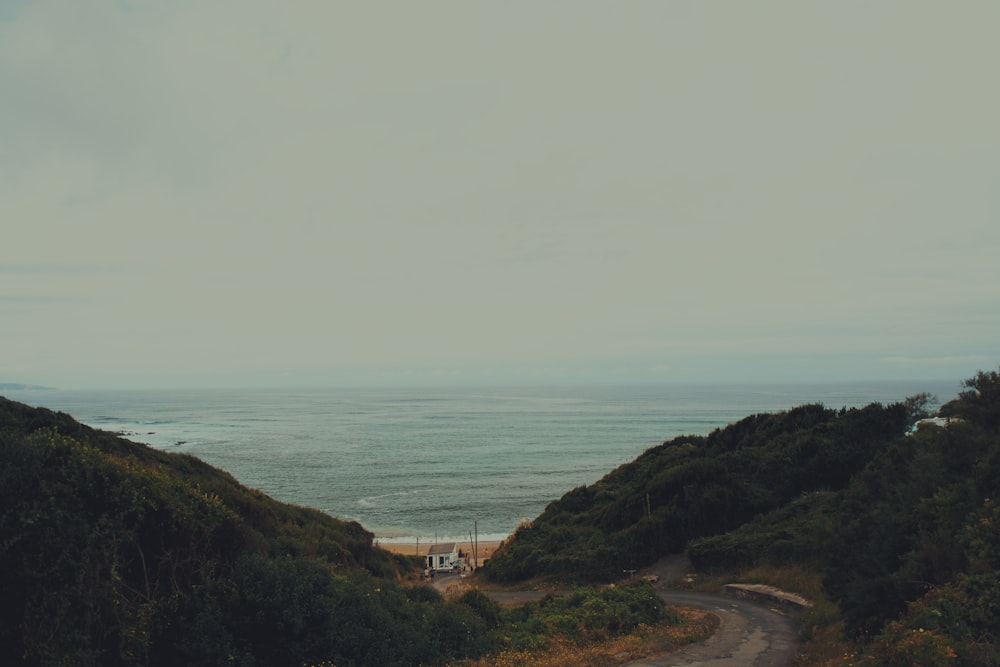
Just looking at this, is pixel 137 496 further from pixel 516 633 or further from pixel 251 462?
pixel 251 462

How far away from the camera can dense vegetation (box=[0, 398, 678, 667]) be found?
7.36 m

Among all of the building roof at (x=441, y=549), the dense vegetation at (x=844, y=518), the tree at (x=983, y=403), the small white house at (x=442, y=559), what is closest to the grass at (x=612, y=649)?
the dense vegetation at (x=844, y=518)

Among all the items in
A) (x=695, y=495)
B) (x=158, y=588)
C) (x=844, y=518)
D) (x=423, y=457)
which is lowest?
(x=423, y=457)

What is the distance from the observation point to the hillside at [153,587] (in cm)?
735

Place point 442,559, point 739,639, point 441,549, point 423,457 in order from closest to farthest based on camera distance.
Result: point 739,639
point 442,559
point 441,549
point 423,457

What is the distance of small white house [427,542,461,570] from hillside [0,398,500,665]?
79.6 ft

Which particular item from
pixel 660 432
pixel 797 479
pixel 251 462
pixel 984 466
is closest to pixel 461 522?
pixel 797 479

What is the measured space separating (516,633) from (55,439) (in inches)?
349

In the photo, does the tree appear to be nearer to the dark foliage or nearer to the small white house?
the dark foliage

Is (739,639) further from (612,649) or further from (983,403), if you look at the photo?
(983,403)

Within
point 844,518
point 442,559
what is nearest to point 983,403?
point 844,518

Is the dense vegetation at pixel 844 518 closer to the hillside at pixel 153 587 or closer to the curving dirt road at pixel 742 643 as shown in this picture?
the curving dirt road at pixel 742 643

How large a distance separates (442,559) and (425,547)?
18.8 ft

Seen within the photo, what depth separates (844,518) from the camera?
525 inches
